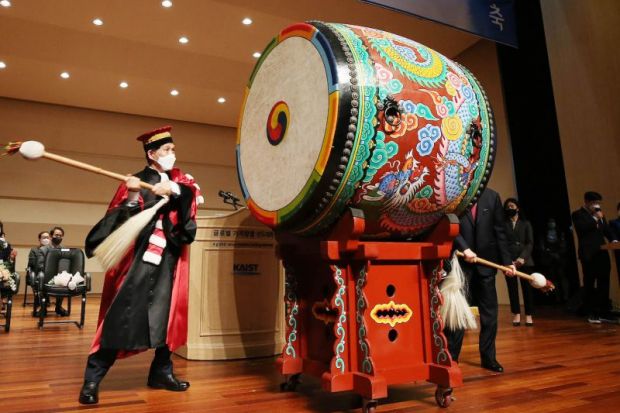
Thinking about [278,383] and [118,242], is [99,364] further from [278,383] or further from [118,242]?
[278,383]

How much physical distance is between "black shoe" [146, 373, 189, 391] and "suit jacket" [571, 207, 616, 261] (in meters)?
4.38

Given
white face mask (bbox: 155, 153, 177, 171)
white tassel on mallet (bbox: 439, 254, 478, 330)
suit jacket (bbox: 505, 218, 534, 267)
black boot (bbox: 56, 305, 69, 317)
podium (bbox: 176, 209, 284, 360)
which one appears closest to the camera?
white tassel on mallet (bbox: 439, 254, 478, 330)

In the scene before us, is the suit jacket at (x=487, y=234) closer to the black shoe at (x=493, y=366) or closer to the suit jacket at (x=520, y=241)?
the black shoe at (x=493, y=366)

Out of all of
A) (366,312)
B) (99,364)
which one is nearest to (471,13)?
(366,312)

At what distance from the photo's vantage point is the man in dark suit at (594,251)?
488 cm

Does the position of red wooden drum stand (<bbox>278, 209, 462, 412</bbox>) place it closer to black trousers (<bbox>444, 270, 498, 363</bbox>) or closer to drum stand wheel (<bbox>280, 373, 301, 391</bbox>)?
drum stand wheel (<bbox>280, 373, 301, 391</bbox>)

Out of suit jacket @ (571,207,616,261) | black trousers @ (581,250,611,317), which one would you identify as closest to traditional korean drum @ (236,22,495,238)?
suit jacket @ (571,207,616,261)

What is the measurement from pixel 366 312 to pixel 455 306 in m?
0.56

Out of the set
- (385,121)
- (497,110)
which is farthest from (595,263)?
(385,121)

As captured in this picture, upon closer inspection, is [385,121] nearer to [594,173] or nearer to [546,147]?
[594,173]

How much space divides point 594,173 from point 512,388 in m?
4.47

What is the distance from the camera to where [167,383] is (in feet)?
7.39

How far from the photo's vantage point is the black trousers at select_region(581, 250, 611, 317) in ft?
16.2

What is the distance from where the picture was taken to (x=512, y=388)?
7.39 ft
